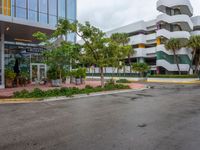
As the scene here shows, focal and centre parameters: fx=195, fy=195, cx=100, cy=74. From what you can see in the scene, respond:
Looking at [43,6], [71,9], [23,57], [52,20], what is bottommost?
[23,57]

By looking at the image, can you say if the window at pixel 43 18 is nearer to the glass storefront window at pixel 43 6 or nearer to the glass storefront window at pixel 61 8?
the glass storefront window at pixel 43 6

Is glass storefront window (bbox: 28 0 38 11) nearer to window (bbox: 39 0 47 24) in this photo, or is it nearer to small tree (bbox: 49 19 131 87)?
window (bbox: 39 0 47 24)

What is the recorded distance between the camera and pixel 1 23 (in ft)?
51.0

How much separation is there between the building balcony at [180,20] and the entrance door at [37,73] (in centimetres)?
2688

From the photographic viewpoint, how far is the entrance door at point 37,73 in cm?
2433

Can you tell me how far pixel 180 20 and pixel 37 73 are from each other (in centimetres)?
2914

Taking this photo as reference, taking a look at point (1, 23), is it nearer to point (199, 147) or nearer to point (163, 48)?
point (199, 147)

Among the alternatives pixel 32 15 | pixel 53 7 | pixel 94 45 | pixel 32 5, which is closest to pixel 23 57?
pixel 32 15

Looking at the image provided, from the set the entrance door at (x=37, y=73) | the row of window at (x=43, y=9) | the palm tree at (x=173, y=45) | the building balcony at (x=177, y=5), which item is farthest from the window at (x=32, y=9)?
the building balcony at (x=177, y=5)

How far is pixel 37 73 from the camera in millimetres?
24844

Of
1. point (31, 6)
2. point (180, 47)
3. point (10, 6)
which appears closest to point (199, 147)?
point (10, 6)

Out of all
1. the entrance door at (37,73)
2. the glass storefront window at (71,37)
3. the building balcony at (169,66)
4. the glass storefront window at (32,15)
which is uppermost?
the glass storefront window at (32,15)

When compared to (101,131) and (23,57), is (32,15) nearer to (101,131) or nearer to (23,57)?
(23,57)

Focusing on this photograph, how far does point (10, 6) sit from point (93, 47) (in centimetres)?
1214
